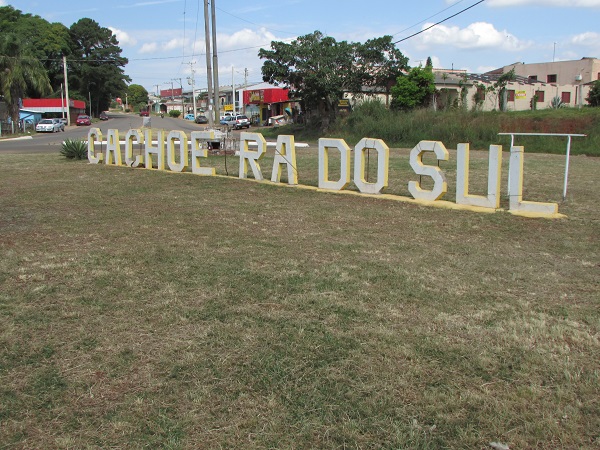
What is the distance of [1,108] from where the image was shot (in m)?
53.9

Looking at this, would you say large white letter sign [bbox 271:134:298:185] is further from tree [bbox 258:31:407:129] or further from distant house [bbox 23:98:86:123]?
distant house [bbox 23:98:86:123]

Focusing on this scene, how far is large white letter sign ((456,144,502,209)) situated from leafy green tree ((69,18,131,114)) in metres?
84.8

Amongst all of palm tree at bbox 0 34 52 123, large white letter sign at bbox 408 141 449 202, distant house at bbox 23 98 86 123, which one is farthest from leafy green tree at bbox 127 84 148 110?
large white letter sign at bbox 408 141 449 202

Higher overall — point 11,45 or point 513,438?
point 11,45

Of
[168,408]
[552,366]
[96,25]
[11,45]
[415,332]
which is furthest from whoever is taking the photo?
[96,25]

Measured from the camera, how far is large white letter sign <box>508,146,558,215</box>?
8883 millimetres

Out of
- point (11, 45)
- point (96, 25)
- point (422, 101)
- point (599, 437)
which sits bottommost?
point (599, 437)

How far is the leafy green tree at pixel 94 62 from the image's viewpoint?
85.7 meters

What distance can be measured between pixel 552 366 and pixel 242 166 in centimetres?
1064

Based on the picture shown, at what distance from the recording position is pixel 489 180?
9.41m

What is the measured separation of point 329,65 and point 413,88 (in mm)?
5506

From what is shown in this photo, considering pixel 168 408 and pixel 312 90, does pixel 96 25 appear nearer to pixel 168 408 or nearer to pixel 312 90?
pixel 312 90

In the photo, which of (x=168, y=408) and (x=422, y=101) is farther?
(x=422, y=101)

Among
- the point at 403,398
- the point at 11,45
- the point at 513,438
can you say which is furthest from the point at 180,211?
the point at 11,45
